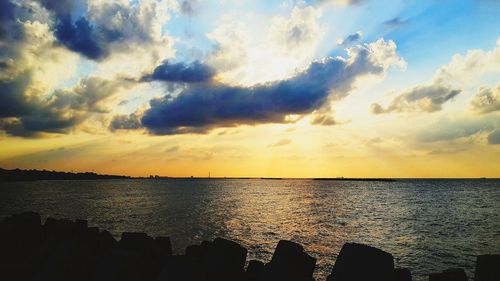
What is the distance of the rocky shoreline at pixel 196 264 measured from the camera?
4781 millimetres

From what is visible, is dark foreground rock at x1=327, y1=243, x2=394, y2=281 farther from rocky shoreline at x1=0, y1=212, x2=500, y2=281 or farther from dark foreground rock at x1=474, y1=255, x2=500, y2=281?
A: dark foreground rock at x1=474, y1=255, x2=500, y2=281

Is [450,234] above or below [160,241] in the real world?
below

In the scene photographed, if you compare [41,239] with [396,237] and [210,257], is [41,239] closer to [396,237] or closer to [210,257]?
[210,257]

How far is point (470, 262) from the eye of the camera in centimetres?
2438

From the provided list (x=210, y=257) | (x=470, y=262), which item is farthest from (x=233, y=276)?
(x=470, y=262)

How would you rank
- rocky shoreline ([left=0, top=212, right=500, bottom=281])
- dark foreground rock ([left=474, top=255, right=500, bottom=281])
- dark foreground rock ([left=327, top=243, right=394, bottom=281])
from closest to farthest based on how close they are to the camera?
1. dark foreground rock ([left=327, top=243, right=394, bottom=281])
2. rocky shoreline ([left=0, top=212, right=500, bottom=281])
3. dark foreground rock ([left=474, top=255, right=500, bottom=281])

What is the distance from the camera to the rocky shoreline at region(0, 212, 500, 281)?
4.78 metres

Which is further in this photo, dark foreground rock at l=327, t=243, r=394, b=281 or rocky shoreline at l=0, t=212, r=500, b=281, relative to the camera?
rocky shoreline at l=0, t=212, r=500, b=281

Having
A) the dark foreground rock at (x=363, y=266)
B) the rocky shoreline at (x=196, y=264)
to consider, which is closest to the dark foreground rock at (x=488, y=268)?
the rocky shoreline at (x=196, y=264)

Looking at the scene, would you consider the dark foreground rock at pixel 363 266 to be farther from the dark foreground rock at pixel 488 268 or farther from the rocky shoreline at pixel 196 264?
the dark foreground rock at pixel 488 268

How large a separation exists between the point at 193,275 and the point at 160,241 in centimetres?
688

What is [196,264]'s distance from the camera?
4.93 metres

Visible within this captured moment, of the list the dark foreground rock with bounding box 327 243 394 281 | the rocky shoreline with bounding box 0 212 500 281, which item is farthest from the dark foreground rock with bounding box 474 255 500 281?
the dark foreground rock with bounding box 327 243 394 281

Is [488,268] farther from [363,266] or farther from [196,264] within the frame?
[196,264]
